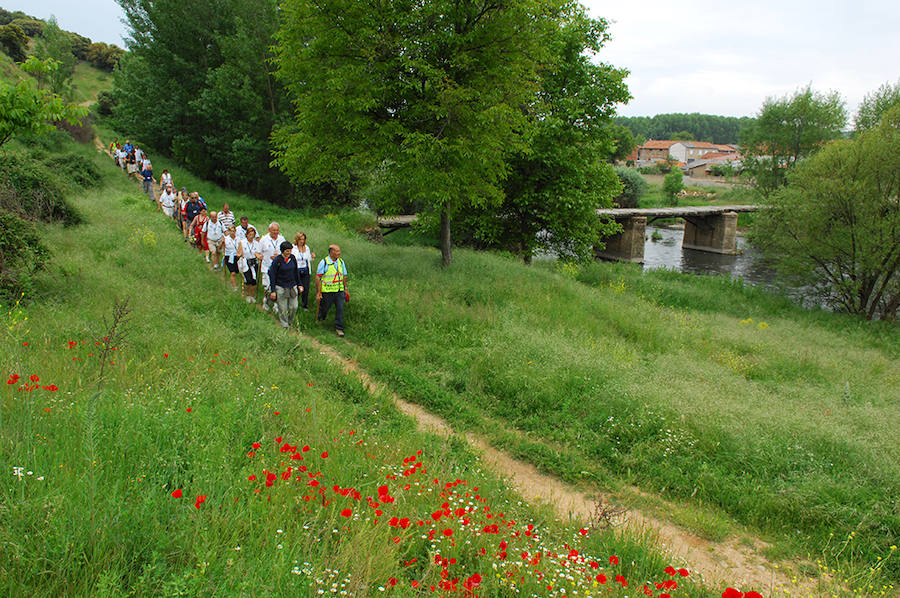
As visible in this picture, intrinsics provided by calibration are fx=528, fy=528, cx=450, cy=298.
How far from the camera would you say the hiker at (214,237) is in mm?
13039

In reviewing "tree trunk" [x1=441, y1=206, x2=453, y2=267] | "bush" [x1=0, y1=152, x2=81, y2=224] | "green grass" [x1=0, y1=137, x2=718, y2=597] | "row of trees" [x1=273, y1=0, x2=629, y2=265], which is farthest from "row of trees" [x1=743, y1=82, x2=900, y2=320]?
"bush" [x1=0, y1=152, x2=81, y2=224]

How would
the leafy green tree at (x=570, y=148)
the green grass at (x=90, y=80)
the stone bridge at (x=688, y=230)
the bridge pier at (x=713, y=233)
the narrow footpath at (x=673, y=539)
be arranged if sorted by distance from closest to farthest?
the narrow footpath at (x=673, y=539) → the leafy green tree at (x=570, y=148) → the stone bridge at (x=688, y=230) → the bridge pier at (x=713, y=233) → the green grass at (x=90, y=80)

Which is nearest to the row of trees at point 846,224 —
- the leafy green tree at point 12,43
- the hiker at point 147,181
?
the hiker at point 147,181

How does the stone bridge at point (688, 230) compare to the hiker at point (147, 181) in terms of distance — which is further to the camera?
the stone bridge at point (688, 230)

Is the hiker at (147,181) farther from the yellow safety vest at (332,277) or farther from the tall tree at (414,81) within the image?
the yellow safety vest at (332,277)

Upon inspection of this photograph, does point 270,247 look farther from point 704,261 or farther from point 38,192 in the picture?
point 704,261

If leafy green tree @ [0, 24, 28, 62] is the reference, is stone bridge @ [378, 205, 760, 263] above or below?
below

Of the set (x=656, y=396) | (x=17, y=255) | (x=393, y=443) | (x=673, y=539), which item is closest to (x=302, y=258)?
(x=17, y=255)

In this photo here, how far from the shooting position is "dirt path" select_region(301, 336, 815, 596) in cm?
473

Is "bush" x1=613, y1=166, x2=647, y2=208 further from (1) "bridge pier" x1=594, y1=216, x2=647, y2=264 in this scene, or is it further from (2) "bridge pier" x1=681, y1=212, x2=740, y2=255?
(1) "bridge pier" x1=594, y1=216, x2=647, y2=264

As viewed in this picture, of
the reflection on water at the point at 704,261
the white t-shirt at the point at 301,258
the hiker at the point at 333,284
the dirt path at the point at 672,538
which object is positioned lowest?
the dirt path at the point at 672,538


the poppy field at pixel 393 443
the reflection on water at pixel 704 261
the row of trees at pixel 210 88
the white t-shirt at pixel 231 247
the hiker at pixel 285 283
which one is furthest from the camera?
the reflection on water at pixel 704 261

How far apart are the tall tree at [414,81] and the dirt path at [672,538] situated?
26.4 feet

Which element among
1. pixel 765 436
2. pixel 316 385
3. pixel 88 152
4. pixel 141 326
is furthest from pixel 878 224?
pixel 88 152
